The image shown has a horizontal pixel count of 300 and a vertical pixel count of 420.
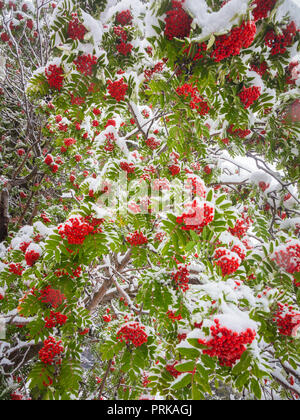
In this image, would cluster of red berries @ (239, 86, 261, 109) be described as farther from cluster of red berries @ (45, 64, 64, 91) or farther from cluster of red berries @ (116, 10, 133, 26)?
cluster of red berries @ (45, 64, 64, 91)

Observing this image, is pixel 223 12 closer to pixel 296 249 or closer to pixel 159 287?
pixel 296 249

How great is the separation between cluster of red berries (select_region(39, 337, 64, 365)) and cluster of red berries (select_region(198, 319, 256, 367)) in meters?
1.52

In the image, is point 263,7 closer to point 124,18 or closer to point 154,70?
point 124,18

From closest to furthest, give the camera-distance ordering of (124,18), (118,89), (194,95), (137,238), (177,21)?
(177,21) < (194,95) < (124,18) < (118,89) < (137,238)

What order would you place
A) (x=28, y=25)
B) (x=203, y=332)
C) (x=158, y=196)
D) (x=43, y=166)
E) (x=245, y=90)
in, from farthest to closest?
1. (x=28, y=25)
2. (x=43, y=166)
3. (x=158, y=196)
4. (x=245, y=90)
5. (x=203, y=332)

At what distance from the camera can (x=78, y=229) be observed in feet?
5.58

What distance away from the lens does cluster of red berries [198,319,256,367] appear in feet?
4.35

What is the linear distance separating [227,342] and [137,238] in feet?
4.48

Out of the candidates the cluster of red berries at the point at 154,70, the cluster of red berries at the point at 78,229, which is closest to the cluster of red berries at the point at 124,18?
the cluster of red berries at the point at 154,70

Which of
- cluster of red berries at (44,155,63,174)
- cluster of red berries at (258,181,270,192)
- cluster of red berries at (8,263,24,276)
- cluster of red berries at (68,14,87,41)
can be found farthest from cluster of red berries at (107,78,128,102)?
cluster of red berries at (44,155,63,174)

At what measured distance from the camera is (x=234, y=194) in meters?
4.55

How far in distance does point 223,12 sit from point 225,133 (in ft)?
4.08

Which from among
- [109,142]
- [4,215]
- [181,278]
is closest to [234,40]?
[181,278]
